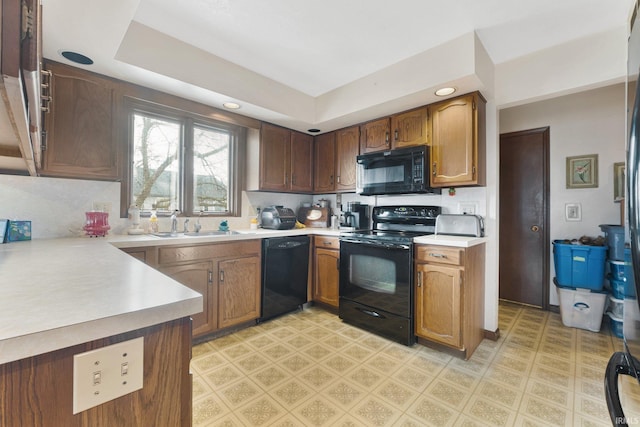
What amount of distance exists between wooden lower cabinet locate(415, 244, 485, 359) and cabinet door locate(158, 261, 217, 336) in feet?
5.73

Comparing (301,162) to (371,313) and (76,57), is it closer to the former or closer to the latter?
(371,313)

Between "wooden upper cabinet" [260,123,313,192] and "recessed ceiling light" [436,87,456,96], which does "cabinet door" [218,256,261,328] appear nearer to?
"wooden upper cabinet" [260,123,313,192]

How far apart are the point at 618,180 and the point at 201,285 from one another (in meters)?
3.99

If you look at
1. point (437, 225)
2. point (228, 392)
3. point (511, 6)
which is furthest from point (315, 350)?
point (511, 6)

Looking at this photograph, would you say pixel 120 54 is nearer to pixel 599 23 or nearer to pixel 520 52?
pixel 520 52

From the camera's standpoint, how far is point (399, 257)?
232 centimetres

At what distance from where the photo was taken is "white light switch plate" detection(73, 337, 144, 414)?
50cm

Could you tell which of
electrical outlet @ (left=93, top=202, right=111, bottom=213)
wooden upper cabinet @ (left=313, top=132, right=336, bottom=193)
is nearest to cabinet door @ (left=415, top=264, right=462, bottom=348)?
wooden upper cabinet @ (left=313, top=132, right=336, bottom=193)

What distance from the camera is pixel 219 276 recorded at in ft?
7.80

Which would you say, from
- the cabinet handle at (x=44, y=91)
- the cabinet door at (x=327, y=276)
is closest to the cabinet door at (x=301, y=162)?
the cabinet door at (x=327, y=276)

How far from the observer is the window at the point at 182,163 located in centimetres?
251

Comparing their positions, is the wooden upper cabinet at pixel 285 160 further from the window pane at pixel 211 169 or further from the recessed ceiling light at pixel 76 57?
the recessed ceiling light at pixel 76 57

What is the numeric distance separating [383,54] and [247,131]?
171 centimetres

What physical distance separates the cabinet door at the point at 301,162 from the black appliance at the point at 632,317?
2.90m
